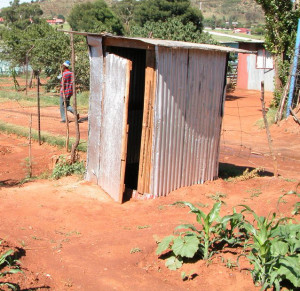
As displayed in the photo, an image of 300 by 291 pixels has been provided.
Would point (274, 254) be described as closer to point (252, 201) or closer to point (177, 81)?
point (252, 201)

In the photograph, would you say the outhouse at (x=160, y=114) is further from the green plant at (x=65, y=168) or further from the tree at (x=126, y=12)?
the tree at (x=126, y=12)

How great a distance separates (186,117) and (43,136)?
5883 millimetres

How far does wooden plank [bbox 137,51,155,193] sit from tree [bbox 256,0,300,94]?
1078 cm

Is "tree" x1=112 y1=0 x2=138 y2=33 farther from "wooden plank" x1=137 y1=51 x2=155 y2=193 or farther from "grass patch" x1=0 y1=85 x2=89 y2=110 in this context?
"wooden plank" x1=137 y1=51 x2=155 y2=193

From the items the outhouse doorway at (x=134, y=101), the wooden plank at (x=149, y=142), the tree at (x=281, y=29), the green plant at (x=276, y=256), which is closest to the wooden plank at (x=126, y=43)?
the wooden plank at (x=149, y=142)

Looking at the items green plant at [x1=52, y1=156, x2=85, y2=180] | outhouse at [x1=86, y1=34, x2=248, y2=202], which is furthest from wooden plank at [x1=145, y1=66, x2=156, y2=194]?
green plant at [x1=52, y1=156, x2=85, y2=180]

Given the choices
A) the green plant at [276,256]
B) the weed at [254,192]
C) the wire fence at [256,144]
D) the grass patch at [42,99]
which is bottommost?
the grass patch at [42,99]

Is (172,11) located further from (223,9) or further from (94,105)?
(223,9)

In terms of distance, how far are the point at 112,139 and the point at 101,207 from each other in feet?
3.85

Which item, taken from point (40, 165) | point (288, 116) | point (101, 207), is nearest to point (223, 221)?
point (101, 207)

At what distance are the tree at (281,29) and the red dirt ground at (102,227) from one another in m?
6.49

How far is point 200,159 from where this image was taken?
8.13m

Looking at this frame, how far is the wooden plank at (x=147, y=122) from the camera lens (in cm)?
711

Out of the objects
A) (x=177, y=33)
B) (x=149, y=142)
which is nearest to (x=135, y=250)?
(x=149, y=142)
